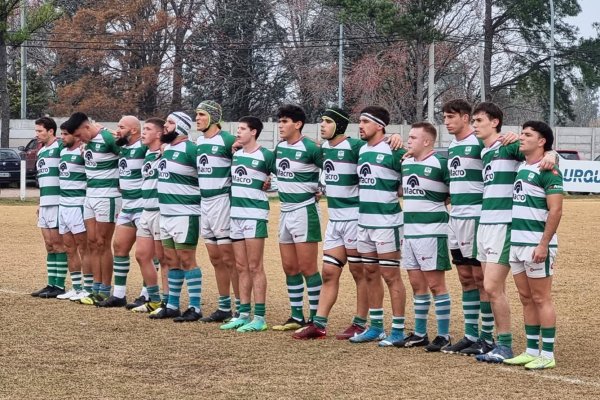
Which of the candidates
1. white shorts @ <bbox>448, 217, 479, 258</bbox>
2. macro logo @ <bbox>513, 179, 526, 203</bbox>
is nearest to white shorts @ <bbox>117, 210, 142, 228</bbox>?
white shorts @ <bbox>448, 217, 479, 258</bbox>

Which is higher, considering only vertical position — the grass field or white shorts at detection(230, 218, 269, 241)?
white shorts at detection(230, 218, 269, 241)

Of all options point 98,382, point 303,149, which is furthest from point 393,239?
point 98,382

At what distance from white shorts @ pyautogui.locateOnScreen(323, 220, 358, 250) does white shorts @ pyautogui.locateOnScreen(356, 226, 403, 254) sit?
17cm

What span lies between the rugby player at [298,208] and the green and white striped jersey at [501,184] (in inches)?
85.4

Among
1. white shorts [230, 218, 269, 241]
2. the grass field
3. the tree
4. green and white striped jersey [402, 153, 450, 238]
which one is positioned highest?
the tree

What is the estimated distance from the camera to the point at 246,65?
58.4 metres

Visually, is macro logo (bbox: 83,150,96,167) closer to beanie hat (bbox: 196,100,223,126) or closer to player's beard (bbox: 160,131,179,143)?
player's beard (bbox: 160,131,179,143)

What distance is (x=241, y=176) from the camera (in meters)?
11.7

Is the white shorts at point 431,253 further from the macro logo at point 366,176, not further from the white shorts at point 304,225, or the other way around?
the white shorts at point 304,225

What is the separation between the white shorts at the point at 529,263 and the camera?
9.35 m

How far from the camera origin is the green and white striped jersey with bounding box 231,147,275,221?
1168 centimetres

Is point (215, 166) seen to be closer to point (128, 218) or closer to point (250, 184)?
point (250, 184)

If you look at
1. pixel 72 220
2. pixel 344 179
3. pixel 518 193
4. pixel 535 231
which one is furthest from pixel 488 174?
pixel 72 220

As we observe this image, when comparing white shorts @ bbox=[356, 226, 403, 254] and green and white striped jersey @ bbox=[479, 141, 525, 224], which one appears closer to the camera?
green and white striped jersey @ bbox=[479, 141, 525, 224]
